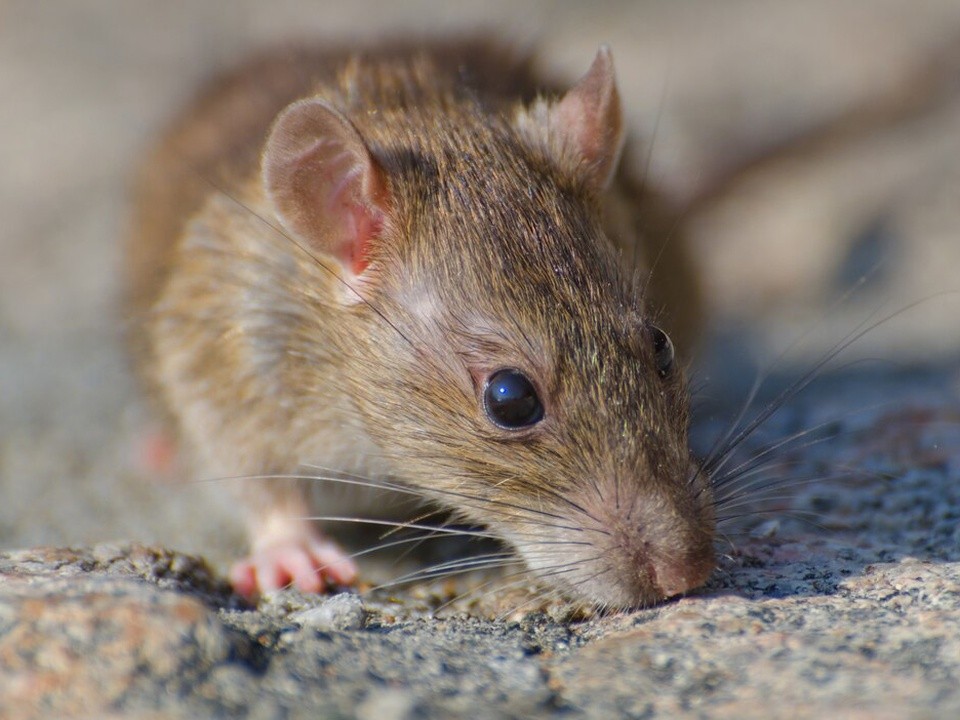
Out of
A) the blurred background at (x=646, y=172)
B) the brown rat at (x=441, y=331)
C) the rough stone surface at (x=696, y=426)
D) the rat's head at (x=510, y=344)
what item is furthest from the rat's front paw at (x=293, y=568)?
the blurred background at (x=646, y=172)

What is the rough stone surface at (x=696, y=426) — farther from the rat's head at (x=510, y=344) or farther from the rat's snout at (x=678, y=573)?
the rat's head at (x=510, y=344)

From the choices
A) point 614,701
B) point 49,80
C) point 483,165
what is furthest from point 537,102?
point 49,80

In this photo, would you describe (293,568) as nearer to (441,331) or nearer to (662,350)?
(441,331)

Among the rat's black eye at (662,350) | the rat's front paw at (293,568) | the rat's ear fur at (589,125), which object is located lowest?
the rat's front paw at (293,568)

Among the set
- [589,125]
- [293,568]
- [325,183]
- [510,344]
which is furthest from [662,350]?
[293,568]

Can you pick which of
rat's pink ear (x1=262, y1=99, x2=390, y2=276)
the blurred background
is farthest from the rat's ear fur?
the blurred background

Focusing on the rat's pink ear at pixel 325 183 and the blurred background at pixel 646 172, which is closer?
the rat's pink ear at pixel 325 183

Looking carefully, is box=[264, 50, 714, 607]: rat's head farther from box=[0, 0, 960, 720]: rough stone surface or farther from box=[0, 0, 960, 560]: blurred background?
box=[0, 0, 960, 560]: blurred background
